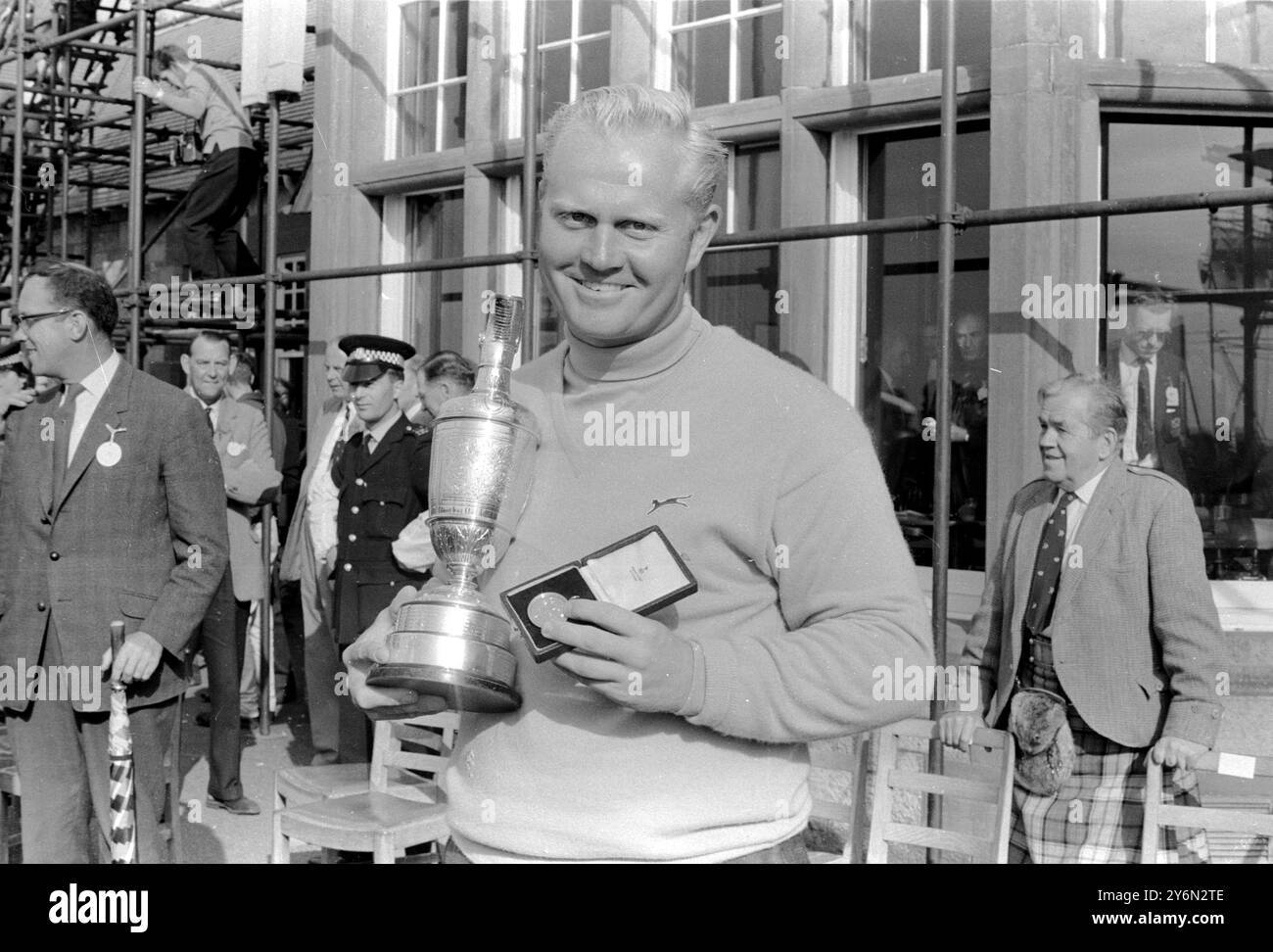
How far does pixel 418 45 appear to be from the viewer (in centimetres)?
768

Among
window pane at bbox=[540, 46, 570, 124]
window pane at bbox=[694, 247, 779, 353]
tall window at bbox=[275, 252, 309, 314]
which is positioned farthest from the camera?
tall window at bbox=[275, 252, 309, 314]

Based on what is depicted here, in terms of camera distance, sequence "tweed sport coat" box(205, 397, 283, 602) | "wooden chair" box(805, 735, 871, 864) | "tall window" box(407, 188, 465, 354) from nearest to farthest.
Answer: "wooden chair" box(805, 735, 871, 864), "tweed sport coat" box(205, 397, 283, 602), "tall window" box(407, 188, 465, 354)

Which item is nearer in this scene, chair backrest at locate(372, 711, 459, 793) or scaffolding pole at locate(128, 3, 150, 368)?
chair backrest at locate(372, 711, 459, 793)

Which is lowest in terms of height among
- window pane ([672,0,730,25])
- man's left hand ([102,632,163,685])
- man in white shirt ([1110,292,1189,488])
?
man's left hand ([102,632,163,685])

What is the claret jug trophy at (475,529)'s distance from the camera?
171 centimetres

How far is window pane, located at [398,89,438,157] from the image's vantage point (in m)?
7.61

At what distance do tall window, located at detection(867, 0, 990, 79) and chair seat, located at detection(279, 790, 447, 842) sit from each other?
323 cm

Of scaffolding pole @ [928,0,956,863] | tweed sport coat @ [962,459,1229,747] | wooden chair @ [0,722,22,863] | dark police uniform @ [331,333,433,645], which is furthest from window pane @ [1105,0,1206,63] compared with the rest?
wooden chair @ [0,722,22,863]

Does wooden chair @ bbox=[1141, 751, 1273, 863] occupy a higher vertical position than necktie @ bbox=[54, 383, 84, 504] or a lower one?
lower

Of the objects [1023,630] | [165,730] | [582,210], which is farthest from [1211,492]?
[582,210]

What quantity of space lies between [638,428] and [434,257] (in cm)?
616

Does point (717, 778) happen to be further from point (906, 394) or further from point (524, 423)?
point (906, 394)

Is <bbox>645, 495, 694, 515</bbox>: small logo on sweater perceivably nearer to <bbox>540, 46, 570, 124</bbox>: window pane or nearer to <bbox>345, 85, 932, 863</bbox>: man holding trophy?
<bbox>345, 85, 932, 863</bbox>: man holding trophy
